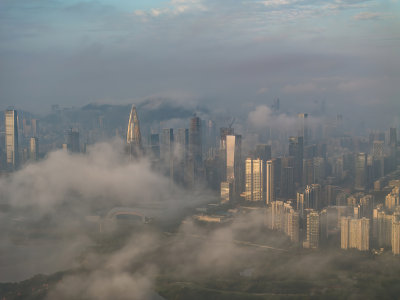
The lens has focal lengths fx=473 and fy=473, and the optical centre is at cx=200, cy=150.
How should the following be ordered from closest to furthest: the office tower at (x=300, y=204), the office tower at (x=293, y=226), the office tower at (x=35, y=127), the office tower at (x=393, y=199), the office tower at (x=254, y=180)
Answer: the office tower at (x=293, y=226) → the office tower at (x=393, y=199) → the office tower at (x=300, y=204) → the office tower at (x=254, y=180) → the office tower at (x=35, y=127)

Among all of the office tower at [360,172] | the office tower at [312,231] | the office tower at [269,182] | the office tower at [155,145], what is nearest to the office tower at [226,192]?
the office tower at [269,182]

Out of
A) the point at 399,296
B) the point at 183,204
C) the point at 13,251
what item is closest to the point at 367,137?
the point at 183,204

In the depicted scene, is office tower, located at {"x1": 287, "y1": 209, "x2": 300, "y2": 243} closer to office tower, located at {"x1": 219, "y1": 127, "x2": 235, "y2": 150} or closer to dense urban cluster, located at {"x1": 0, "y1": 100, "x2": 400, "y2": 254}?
dense urban cluster, located at {"x1": 0, "y1": 100, "x2": 400, "y2": 254}

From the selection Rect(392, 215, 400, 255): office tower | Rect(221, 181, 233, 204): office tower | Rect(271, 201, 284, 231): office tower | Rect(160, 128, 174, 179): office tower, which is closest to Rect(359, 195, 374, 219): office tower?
Rect(392, 215, 400, 255): office tower

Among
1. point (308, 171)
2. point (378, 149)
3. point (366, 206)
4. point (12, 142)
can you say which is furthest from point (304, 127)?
point (12, 142)

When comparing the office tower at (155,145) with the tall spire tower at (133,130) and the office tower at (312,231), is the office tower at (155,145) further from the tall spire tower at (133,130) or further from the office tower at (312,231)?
the office tower at (312,231)

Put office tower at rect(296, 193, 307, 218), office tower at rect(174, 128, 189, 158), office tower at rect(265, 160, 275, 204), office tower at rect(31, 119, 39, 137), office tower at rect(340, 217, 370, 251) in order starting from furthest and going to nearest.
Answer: office tower at rect(174, 128, 189, 158), office tower at rect(31, 119, 39, 137), office tower at rect(265, 160, 275, 204), office tower at rect(296, 193, 307, 218), office tower at rect(340, 217, 370, 251)

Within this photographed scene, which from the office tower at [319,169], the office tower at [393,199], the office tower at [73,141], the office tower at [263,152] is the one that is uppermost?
the office tower at [73,141]
